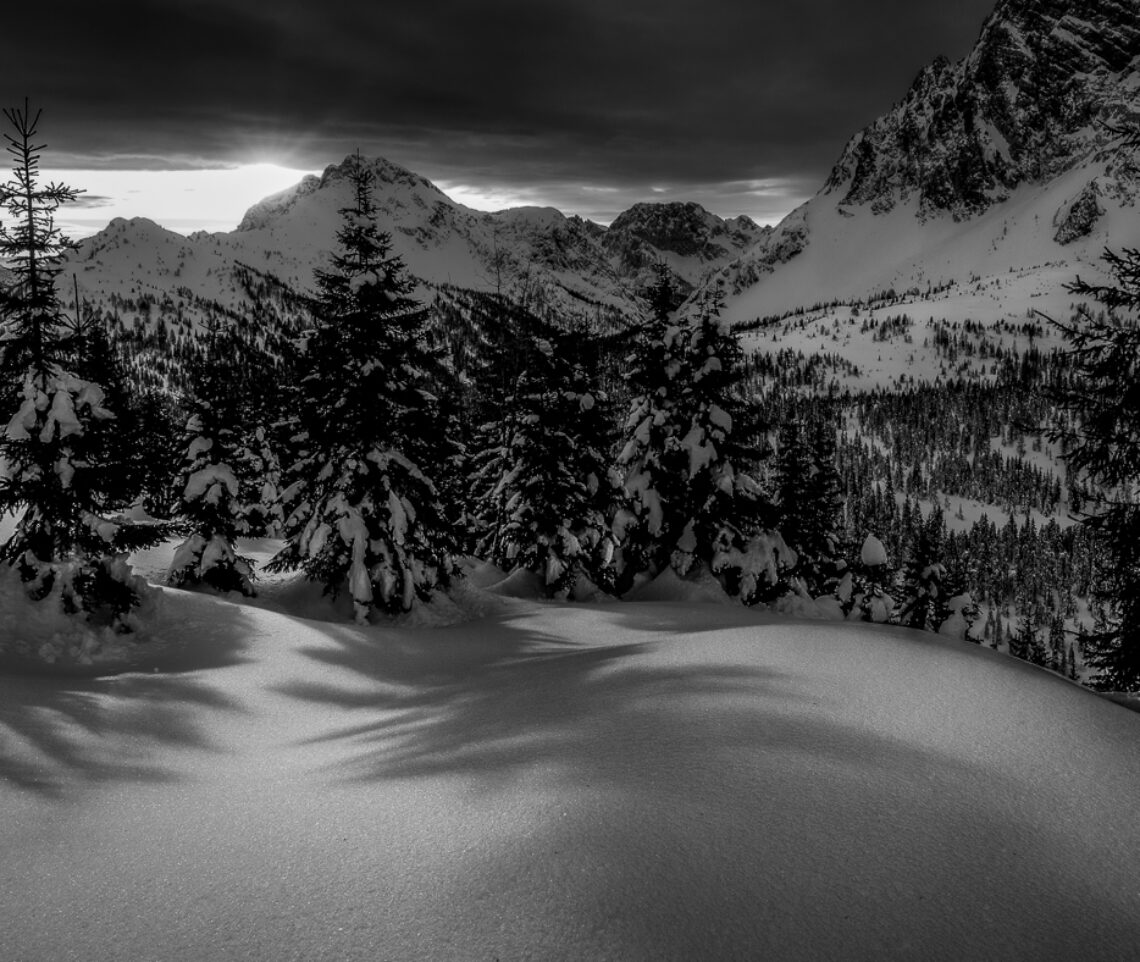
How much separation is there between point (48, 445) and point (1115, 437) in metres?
20.5

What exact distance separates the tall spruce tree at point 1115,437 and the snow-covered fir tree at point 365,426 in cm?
1481

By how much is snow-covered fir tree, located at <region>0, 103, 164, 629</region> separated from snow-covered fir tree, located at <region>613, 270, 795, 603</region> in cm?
1419

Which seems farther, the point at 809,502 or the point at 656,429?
the point at 809,502

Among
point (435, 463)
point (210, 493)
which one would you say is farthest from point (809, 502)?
point (210, 493)

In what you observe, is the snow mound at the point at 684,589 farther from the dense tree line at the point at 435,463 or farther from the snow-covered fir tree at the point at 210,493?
the snow-covered fir tree at the point at 210,493

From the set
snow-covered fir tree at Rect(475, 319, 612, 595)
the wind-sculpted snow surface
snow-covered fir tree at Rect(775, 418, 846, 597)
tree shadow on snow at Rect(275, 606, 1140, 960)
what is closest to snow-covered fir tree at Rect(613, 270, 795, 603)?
snow-covered fir tree at Rect(475, 319, 612, 595)

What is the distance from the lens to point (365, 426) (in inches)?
691

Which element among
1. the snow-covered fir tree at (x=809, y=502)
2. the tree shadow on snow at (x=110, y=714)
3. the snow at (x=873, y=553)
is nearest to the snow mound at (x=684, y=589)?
the snow at (x=873, y=553)

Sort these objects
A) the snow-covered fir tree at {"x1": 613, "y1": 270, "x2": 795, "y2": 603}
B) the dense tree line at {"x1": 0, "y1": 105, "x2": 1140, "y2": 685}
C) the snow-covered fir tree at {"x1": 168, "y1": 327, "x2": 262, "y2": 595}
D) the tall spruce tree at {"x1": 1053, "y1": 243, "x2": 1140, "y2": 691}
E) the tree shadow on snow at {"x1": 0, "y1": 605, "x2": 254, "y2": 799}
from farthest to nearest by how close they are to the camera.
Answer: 1. the snow-covered fir tree at {"x1": 168, "y1": 327, "x2": 262, "y2": 595}
2. the snow-covered fir tree at {"x1": 613, "y1": 270, "x2": 795, "y2": 603}
3. the dense tree line at {"x1": 0, "y1": 105, "x2": 1140, "y2": 685}
4. the tall spruce tree at {"x1": 1053, "y1": 243, "x2": 1140, "y2": 691}
5. the tree shadow on snow at {"x1": 0, "y1": 605, "x2": 254, "y2": 799}

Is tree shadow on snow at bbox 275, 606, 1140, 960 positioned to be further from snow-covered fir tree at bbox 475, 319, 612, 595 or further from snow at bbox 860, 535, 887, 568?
snow at bbox 860, 535, 887, 568

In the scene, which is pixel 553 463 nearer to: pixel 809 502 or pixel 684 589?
pixel 684 589

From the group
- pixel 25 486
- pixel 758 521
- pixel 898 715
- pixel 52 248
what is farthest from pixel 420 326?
pixel 898 715

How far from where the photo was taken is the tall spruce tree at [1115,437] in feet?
39.3

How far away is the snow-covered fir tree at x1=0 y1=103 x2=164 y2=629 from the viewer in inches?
499
